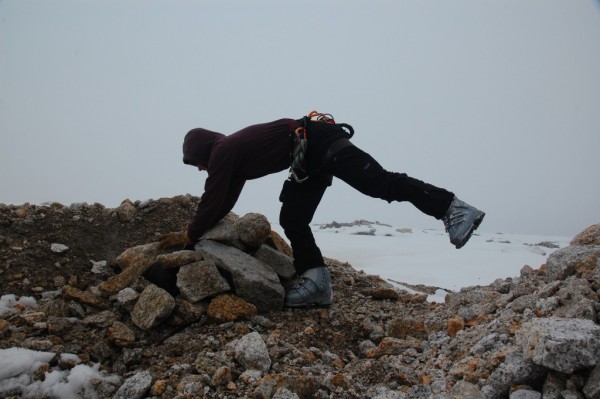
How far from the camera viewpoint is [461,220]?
11.0ft

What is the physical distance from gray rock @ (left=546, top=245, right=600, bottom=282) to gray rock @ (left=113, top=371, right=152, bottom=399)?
→ 3.14 metres

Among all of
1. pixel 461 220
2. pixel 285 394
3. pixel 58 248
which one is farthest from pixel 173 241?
pixel 461 220

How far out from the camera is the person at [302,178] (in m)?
3.51

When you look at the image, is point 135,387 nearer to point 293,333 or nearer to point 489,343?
point 293,333

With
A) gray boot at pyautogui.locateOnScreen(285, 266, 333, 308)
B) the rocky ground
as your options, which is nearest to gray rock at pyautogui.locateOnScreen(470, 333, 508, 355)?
the rocky ground

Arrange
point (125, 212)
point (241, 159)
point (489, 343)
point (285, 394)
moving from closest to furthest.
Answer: point (285, 394) < point (489, 343) < point (241, 159) < point (125, 212)

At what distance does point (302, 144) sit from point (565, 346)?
2.63 m

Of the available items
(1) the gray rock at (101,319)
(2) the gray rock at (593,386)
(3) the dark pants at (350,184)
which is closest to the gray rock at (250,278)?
(3) the dark pants at (350,184)

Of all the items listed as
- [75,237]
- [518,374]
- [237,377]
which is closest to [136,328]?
[237,377]

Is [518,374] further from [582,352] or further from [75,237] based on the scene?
[75,237]

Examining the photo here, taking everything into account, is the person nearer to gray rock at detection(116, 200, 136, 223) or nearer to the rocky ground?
the rocky ground

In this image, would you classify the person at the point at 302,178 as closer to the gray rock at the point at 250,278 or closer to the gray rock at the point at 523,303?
the gray rock at the point at 250,278

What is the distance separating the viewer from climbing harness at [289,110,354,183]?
3901 millimetres

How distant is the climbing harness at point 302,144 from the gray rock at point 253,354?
167cm
